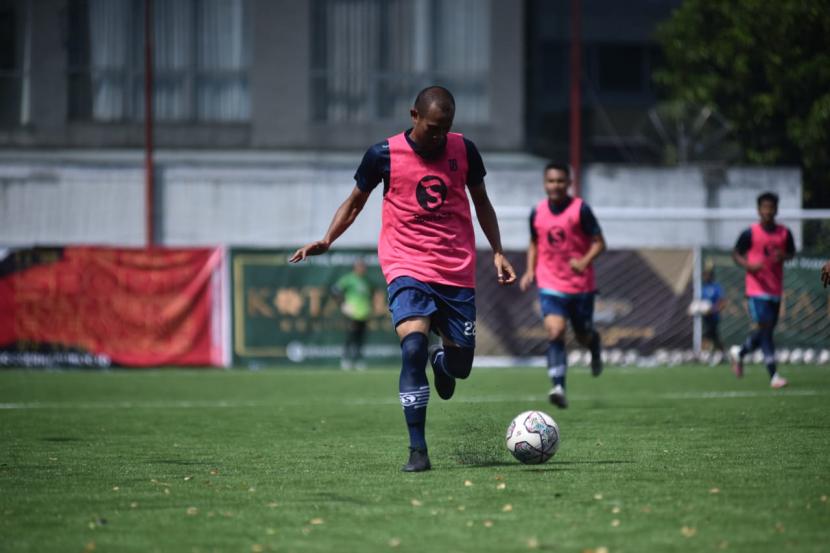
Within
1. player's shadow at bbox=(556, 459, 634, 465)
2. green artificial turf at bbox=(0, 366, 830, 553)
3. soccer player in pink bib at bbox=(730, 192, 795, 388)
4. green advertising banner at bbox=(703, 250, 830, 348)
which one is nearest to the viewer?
green artificial turf at bbox=(0, 366, 830, 553)

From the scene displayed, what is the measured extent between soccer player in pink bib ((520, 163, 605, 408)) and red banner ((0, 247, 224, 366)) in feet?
37.3

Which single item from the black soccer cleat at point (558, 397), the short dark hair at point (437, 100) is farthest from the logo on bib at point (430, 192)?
the black soccer cleat at point (558, 397)

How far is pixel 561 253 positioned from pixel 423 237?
5.43 meters

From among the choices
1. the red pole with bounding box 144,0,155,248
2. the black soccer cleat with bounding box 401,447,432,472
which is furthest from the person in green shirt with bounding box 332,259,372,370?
the black soccer cleat with bounding box 401,447,432,472


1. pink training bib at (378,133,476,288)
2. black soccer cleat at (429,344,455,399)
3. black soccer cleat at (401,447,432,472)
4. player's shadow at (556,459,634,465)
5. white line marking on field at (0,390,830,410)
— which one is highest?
pink training bib at (378,133,476,288)

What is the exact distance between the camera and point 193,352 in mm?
23844

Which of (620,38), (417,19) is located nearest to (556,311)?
(417,19)

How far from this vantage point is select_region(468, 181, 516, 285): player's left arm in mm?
8508

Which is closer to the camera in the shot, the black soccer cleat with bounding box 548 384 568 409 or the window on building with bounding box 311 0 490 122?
the black soccer cleat with bounding box 548 384 568 409

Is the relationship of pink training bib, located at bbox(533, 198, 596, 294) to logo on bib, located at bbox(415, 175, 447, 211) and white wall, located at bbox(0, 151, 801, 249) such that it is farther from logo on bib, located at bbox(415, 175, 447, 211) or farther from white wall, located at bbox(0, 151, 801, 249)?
white wall, located at bbox(0, 151, 801, 249)

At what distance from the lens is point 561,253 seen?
44.3 feet

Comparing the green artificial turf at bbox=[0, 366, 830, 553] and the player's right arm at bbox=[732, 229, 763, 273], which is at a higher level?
the player's right arm at bbox=[732, 229, 763, 273]

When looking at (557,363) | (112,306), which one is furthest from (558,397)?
(112,306)

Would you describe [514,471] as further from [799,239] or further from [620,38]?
[620,38]
